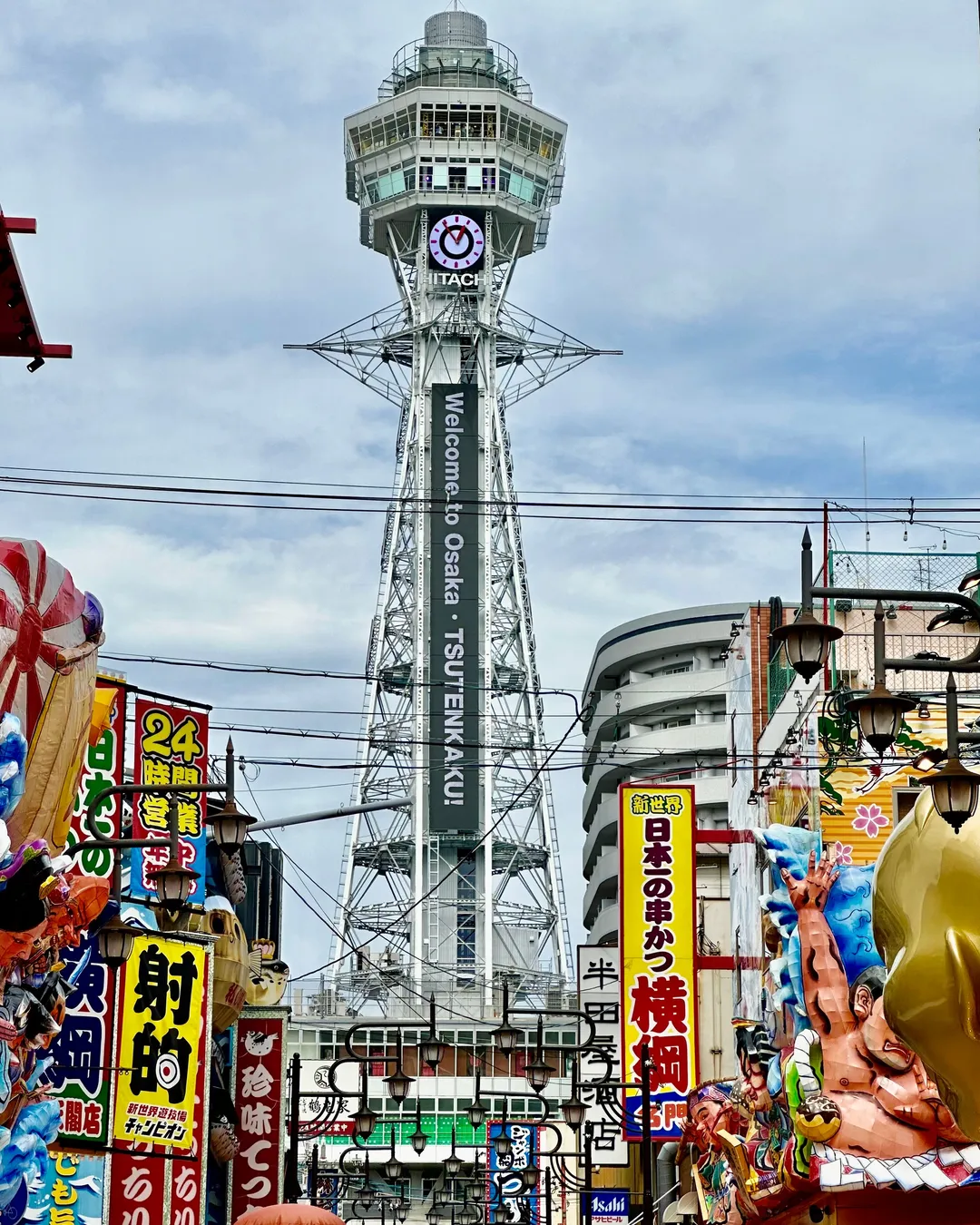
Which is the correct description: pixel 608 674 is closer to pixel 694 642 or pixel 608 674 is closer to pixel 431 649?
pixel 694 642

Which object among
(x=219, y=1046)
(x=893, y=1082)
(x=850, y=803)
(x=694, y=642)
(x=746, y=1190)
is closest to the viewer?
(x=893, y=1082)

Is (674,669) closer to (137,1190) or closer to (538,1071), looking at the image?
(538,1071)

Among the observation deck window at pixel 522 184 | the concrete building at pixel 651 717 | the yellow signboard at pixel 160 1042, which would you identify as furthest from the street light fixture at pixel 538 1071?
the observation deck window at pixel 522 184

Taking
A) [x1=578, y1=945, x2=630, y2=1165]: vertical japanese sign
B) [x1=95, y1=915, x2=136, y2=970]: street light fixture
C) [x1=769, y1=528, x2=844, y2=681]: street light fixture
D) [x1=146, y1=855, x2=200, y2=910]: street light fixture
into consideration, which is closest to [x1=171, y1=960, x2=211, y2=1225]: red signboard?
[x1=578, y1=945, x2=630, y2=1165]: vertical japanese sign

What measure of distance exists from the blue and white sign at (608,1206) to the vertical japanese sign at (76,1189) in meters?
12.2

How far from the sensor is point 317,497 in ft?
84.3

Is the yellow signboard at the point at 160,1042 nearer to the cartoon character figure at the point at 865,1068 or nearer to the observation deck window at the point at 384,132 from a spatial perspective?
the cartoon character figure at the point at 865,1068

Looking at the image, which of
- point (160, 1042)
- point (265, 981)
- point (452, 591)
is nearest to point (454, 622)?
point (452, 591)

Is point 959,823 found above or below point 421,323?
below

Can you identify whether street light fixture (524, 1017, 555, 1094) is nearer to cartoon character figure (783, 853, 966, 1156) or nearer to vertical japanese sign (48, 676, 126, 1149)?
vertical japanese sign (48, 676, 126, 1149)

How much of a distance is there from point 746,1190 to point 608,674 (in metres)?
89.8

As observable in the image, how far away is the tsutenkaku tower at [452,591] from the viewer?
100 meters

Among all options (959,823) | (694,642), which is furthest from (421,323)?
(959,823)

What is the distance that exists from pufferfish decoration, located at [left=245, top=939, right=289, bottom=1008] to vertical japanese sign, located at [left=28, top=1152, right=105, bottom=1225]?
517 inches
